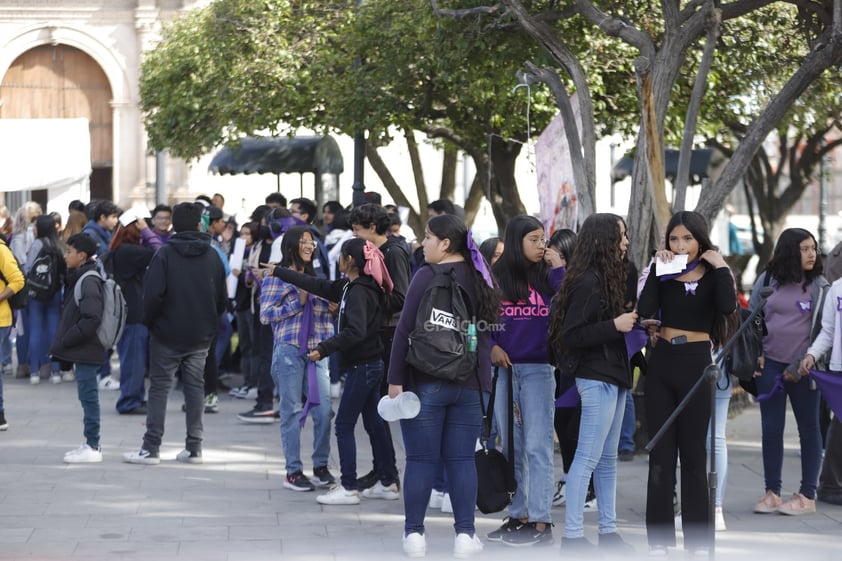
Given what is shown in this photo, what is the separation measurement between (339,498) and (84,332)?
95.0 inches

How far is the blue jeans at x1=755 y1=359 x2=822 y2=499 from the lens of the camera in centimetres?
820

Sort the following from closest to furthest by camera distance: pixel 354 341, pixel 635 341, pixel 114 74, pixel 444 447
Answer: pixel 444 447 → pixel 635 341 → pixel 354 341 → pixel 114 74

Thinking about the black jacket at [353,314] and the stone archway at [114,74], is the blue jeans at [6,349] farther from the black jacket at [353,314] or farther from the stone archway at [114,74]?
the stone archway at [114,74]

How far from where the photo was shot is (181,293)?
374 inches

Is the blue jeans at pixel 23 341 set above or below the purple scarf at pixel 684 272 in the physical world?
below

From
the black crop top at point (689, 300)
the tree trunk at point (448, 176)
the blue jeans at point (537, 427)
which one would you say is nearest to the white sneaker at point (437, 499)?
the blue jeans at point (537, 427)

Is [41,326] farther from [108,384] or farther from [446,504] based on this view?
[446,504]

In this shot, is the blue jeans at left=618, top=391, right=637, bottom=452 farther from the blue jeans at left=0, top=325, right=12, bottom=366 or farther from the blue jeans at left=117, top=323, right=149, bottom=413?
the blue jeans at left=0, top=325, right=12, bottom=366

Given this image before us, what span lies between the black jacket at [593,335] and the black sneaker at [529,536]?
1018mm

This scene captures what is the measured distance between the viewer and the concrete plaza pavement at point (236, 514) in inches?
280

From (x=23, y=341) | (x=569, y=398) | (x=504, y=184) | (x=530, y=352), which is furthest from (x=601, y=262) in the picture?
(x=504, y=184)

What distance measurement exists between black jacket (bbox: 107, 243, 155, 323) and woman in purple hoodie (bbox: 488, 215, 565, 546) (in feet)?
20.2

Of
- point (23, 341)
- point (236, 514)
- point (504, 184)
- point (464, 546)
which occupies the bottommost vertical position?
point (236, 514)

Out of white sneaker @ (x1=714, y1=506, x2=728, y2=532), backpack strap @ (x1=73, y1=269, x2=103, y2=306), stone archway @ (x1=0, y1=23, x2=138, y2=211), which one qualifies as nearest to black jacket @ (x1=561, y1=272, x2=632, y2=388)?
white sneaker @ (x1=714, y1=506, x2=728, y2=532)
